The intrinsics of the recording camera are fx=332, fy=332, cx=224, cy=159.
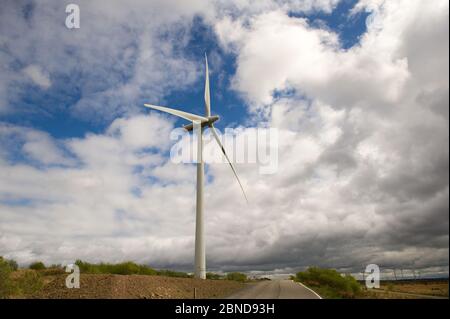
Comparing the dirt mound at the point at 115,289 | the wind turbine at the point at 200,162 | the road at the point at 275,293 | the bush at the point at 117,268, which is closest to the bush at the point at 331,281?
the road at the point at 275,293

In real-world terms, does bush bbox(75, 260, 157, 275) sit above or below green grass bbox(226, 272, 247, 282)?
above

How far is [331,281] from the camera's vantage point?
4612 cm

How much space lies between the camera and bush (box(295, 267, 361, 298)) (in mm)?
39312

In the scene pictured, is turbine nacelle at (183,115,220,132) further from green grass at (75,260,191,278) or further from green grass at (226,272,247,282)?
green grass at (226,272,247,282)

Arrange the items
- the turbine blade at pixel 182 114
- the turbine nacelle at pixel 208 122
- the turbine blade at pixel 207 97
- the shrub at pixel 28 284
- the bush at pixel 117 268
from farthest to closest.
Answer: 1. the turbine blade at pixel 207 97
2. the turbine nacelle at pixel 208 122
3. the turbine blade at pixel 182 114
4. the bush at pixel 117 268
5. the shrub at pixel 28 284

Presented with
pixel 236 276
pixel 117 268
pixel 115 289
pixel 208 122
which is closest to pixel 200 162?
pixel 208 122

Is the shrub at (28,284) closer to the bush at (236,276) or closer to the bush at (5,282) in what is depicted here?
the bush at (5,282)

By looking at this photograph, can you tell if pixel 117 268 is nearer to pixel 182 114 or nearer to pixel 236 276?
pixel 182 114

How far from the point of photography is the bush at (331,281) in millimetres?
39312

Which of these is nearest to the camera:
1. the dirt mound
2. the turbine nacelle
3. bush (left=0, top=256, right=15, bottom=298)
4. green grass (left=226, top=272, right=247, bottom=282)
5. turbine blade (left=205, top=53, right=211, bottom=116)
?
the dirt mound

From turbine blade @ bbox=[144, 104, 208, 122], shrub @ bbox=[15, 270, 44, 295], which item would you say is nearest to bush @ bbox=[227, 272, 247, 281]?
turbine blade @ bbox=[144, 104, 208, 122]
